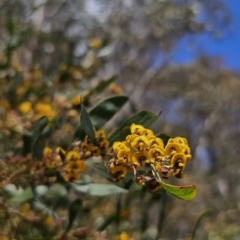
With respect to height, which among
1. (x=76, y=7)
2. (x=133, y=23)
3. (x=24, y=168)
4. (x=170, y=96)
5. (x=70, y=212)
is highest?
(x=24, y=168)

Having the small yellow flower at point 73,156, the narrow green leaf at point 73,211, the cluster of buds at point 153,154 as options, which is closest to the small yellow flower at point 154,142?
the cluster of buds at point 153,154

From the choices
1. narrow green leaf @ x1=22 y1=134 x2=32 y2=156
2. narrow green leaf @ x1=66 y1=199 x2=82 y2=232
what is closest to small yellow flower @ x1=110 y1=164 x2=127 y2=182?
narrow green leaf @ x1=22 y1=134 x2=32 y2=156

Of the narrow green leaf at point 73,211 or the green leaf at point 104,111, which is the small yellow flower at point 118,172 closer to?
the green leaf at point 104,111

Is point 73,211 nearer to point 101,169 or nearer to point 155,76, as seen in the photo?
point 101,169

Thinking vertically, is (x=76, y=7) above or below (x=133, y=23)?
above

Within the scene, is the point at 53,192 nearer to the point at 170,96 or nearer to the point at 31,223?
the point at 31,223

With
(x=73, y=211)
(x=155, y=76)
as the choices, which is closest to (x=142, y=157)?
(x=73, y=211)

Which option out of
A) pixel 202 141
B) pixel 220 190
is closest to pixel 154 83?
pixel 202 141
